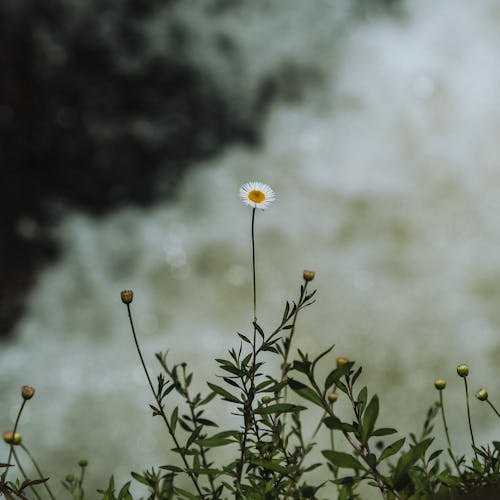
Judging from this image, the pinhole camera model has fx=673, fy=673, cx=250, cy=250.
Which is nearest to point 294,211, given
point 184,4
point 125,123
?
point 125,123

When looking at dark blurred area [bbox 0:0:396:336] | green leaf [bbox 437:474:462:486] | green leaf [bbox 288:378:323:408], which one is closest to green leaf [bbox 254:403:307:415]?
green leaf [bbox 288:378:323:408]

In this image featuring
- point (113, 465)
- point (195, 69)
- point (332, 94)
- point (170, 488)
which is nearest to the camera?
point (170, 488)

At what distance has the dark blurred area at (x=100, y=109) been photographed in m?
5.27

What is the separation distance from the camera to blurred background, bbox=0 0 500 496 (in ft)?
12.0

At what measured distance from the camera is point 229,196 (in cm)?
507

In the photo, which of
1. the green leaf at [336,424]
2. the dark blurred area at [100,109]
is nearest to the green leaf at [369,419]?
the green leaf at [336,424]

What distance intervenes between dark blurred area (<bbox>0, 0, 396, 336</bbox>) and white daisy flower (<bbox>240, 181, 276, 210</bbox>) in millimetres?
3864

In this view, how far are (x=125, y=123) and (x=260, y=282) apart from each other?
221cm

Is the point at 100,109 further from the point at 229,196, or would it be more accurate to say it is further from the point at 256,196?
the point at 256,196

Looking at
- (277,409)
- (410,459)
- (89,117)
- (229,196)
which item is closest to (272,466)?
(277,409)

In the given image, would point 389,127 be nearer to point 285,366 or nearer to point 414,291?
point 414,291

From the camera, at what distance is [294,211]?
4.71 metres

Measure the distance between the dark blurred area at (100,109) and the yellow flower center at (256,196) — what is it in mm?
3879

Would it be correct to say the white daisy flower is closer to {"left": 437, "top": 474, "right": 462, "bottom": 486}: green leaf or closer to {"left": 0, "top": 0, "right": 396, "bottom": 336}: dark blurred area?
{"left": 437, "top": 474, "right": 462, "bottom": 486}: green leaf
